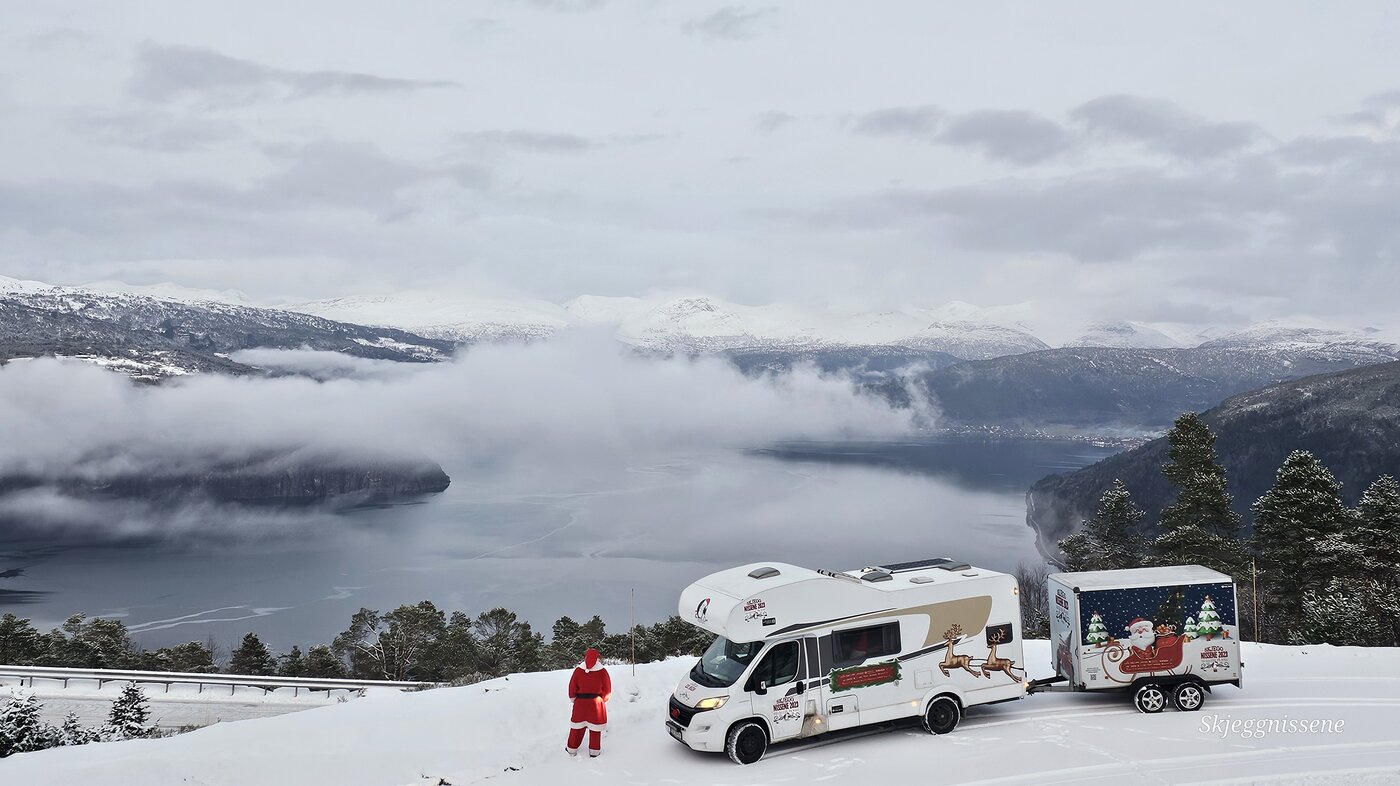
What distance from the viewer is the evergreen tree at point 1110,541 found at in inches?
1502

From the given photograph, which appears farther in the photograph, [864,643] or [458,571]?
[458,571]

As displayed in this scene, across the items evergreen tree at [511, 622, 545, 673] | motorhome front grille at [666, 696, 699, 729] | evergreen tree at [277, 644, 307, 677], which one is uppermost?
motorhome front grille at [666, 696, 699, 729]

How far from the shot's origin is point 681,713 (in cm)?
1220

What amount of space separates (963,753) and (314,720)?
996 cm

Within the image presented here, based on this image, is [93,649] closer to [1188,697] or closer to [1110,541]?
[1188,697]

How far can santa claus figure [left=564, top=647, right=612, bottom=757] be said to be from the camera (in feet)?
40.6

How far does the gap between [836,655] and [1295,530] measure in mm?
27334

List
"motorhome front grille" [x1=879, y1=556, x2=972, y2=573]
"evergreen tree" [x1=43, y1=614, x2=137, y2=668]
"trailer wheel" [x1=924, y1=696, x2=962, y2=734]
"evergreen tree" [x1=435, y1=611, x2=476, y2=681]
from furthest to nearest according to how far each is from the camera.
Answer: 1. "evergreen tree" [x1=435, y1=611, x2=476, y2=681]
2. "evergreen tree" [x1=43, y1=614, x2=137, y2=668]
3. "motorhome front grille" [x1=879, y1=556, x2=972, y2=573]
4. "trailer wheel" [x1=924, y1=696, x2=962, y2=734]

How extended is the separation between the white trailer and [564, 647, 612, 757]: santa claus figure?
7.48 meters

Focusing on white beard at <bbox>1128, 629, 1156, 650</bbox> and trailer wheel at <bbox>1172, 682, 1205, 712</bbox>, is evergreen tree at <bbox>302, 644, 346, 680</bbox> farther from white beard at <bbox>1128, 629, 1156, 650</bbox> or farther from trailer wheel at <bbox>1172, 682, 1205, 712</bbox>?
trailer wheel at <bbox>1172, 682, 1205, 712</bbox>

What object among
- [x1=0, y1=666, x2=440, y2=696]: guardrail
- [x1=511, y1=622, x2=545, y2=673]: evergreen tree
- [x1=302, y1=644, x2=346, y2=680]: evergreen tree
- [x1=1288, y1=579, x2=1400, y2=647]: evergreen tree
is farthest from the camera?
[x1=302, y1=644, x2=346, y2=680]: evergreen tree

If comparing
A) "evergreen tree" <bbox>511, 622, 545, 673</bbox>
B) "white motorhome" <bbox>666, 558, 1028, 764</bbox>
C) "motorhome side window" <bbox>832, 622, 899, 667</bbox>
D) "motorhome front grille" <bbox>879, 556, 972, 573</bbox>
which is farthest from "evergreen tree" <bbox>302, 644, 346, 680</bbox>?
"motorhome side window" <bbox>832, 622, 899, 667</bbox>

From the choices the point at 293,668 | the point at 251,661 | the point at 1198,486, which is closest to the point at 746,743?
the point at 1198,486

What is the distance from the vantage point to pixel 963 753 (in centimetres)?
1173
